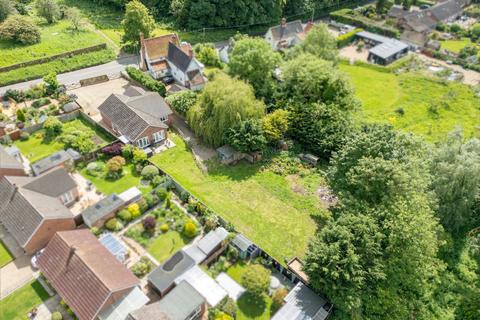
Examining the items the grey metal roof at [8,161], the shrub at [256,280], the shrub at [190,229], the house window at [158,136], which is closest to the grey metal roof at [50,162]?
the grey metal roof at [8,161]

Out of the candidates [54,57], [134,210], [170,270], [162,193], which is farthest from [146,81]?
[170,270]

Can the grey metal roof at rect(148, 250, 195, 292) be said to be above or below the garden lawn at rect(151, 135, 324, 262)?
above

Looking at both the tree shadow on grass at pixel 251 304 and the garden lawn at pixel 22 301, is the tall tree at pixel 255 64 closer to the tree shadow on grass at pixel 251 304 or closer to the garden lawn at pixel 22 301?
the tree shadow on grass at pixel 251 304

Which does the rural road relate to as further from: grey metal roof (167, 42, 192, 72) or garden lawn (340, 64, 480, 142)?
garden lawn (340, 64, 480, 142)

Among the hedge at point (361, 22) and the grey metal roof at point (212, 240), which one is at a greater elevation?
the hedge at point (361, 22)

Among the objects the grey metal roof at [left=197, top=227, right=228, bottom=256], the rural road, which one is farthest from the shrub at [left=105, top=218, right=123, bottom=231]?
the rural road
